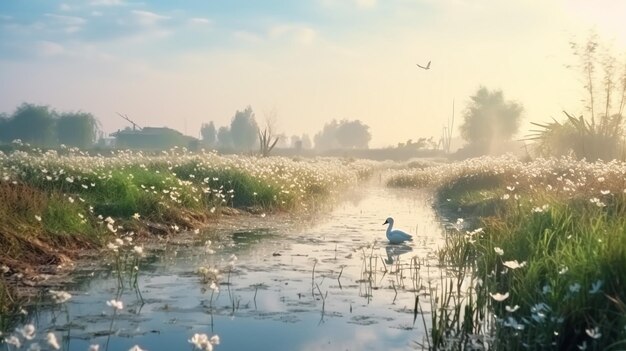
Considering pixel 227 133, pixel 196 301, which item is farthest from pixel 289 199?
pixel 227 133

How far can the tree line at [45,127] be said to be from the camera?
96.4m

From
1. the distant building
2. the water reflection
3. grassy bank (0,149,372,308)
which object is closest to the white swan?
the water reflection

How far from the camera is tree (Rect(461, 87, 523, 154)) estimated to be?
94188 mm

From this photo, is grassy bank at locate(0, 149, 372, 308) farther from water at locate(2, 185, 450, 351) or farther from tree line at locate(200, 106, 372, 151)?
tree line at locate(200, 106, 372, 151)

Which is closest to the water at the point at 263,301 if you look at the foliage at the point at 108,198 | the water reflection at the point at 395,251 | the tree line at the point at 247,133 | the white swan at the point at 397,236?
the water reflection at the point at 395,251

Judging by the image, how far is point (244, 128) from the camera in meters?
157

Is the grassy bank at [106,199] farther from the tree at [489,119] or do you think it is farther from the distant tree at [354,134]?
the distant tree at [354,134]

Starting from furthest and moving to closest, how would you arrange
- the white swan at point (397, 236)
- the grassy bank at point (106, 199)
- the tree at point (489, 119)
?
the tree at point (489, 119), the white swan at point (397, 236), the grassy bank at point (106, 199)

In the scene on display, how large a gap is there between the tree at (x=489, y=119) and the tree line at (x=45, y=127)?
5745 centimetres

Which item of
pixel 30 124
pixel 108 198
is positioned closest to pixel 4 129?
pixel 30 124

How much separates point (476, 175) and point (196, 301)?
24682 mm

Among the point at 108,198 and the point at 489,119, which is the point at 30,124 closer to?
the point at 489,119

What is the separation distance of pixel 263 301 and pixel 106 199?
862 cm

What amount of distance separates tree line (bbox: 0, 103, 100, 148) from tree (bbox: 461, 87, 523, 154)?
57.4 m
